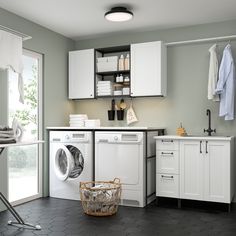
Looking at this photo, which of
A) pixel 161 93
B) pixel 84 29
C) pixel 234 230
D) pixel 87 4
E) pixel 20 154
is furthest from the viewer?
pixel 84 29

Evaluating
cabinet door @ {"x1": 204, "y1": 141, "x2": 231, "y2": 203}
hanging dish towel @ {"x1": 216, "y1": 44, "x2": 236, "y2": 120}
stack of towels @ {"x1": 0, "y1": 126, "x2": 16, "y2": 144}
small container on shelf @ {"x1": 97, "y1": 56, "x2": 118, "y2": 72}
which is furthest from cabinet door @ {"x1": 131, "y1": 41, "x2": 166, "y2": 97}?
stack of towels @ {"x1": 0, "y1": 126, "x2": 16, "y2": 144}

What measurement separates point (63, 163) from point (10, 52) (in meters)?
1.87

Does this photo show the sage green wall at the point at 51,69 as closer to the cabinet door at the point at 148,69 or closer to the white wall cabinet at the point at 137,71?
the white wall cabinet at the point at 137,71

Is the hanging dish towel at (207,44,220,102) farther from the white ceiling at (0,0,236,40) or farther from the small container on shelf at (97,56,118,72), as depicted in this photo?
the small container on shelf at (97,56,118,72)

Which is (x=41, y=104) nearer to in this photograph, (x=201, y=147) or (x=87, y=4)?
(x=87, y=4)

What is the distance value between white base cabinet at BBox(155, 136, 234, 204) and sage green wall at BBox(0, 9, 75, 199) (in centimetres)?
167

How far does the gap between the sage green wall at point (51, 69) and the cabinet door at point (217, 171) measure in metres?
2.28

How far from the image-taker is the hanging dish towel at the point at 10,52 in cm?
331

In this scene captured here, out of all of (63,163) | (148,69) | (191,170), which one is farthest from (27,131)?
(191,170)

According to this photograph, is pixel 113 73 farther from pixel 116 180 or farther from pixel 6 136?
pixel 6 136

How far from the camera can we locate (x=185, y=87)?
4.65m

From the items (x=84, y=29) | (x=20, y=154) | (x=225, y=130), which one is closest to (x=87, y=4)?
(x=84, y=29)

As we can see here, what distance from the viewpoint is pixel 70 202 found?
4.30m

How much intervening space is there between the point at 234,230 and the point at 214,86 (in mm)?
1886
